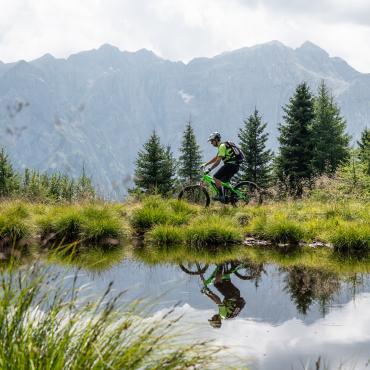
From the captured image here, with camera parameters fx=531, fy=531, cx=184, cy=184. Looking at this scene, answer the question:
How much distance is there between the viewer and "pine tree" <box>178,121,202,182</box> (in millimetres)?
46325

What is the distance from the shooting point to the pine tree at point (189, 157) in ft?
152

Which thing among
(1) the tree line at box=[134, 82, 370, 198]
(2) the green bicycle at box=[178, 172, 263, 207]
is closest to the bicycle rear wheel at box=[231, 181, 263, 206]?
(2) the green bicycle at box=[178, 172, 263, 207]

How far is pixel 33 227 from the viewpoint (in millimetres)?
13188

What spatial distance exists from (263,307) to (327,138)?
118 feet

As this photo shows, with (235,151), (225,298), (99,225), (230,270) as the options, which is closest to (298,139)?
(235,151)

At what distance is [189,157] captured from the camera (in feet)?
153

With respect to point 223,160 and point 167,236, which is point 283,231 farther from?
point 223,160

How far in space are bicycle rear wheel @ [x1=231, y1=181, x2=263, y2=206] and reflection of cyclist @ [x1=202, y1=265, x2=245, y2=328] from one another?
7590 mm

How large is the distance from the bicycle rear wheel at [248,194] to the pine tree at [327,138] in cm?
2293

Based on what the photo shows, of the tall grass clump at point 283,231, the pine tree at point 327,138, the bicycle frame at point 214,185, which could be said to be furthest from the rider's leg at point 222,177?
the pine tree at point 327,138

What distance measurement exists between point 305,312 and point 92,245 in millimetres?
6898

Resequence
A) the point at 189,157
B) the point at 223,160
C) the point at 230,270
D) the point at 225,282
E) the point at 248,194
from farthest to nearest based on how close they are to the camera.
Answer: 1. the point at 189,157
2. the point at 248,194
3. the point at 223,160
4. the point at 230,270
5. the point at 225,282

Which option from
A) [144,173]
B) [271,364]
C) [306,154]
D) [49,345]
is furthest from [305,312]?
[306,154]

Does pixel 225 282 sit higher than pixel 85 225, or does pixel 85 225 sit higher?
pixel 85 225
